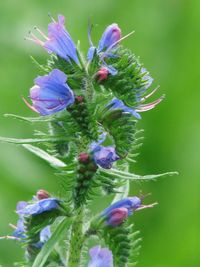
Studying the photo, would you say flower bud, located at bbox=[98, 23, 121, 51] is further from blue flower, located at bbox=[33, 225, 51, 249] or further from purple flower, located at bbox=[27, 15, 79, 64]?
blue flower, located at bbox=[33, 225, 51, 249]

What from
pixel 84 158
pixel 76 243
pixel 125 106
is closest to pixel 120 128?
pixel 125 106

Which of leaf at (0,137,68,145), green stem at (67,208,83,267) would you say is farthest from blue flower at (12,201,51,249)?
leaf at (0,137,68,145)

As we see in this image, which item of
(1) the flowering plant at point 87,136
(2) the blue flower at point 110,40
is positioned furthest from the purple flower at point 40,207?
(2) the blue flower at point 110,40

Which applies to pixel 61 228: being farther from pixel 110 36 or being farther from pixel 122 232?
pixel 110 36

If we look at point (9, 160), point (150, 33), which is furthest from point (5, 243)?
point (150, 33)

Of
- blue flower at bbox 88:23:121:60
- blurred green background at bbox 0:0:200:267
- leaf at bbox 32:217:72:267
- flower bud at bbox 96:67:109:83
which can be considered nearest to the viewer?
leaf at bbox 32:217:72:267

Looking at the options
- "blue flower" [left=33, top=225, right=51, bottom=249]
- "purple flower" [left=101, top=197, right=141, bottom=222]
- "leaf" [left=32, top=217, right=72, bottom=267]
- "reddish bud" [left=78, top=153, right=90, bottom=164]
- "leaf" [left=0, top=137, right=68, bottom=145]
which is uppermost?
"leaf" [left=0, top=137, right=68, bottom=145]
